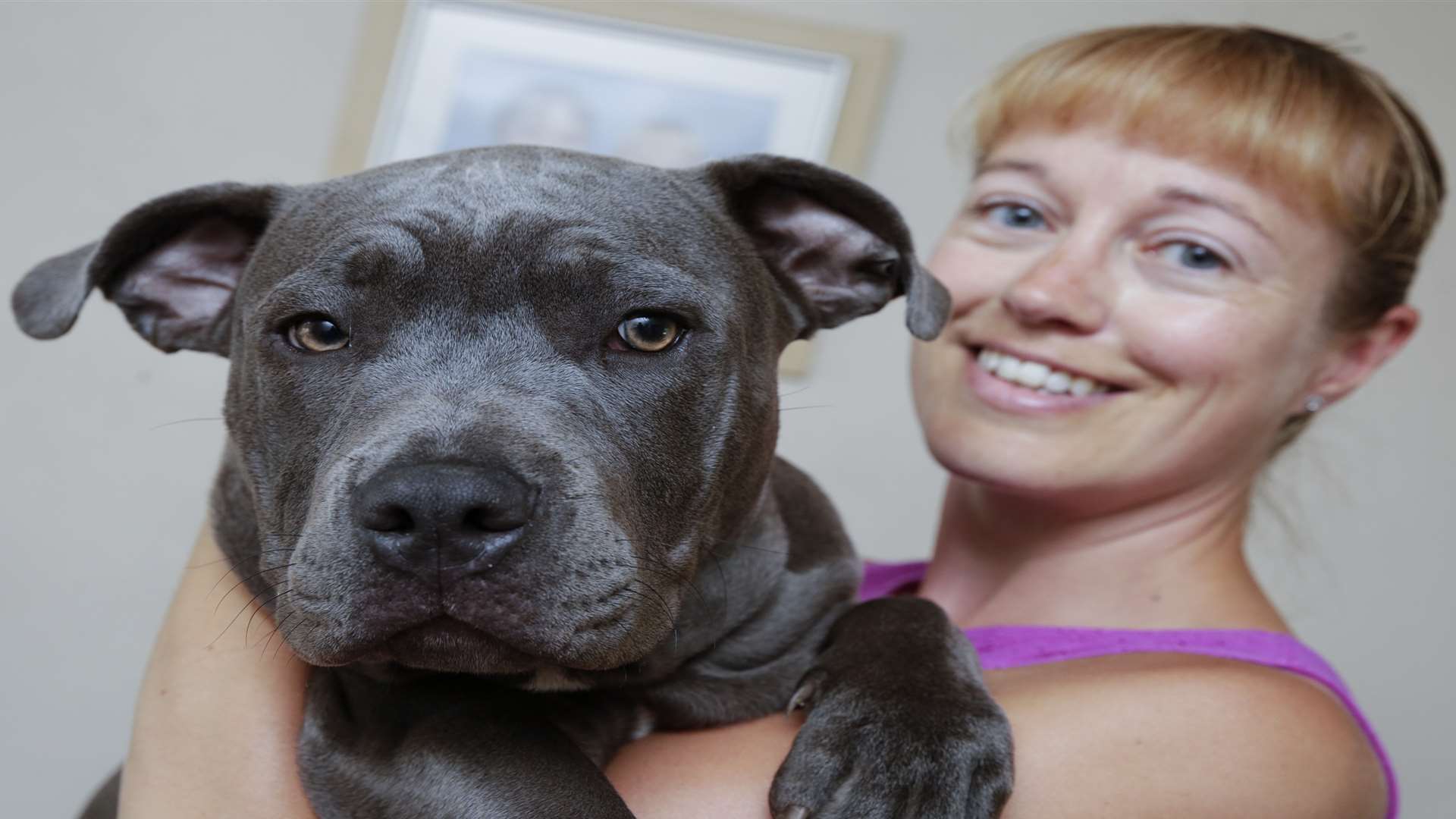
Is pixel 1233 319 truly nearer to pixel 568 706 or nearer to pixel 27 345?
pixel 568 706

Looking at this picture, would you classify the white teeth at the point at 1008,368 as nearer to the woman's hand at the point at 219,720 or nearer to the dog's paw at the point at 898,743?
the dog's paw at the point at 898,743

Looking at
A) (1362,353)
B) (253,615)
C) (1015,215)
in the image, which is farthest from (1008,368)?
(253,615)

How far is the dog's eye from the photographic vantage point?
77.9 inches

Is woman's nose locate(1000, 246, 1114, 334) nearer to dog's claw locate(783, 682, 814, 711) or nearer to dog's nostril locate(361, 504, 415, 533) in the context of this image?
dog's claw locate(783, 682, 814, 711)

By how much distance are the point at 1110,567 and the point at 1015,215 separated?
2.78ft

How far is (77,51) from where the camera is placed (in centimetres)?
455

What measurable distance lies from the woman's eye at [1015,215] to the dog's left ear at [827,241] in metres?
0.59

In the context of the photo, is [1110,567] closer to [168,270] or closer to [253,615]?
[253,615]

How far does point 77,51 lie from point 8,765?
2655mm

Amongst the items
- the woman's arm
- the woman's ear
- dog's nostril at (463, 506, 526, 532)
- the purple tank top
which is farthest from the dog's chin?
the woman's ear

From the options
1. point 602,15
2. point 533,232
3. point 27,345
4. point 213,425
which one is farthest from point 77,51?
point 533,232

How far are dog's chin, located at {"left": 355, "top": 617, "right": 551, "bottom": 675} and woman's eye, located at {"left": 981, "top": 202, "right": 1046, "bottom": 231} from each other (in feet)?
5.52

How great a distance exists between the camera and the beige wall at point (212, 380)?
4.55 meters

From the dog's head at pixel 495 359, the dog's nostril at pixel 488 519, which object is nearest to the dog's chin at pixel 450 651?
the dog's head at pixel 495 359
